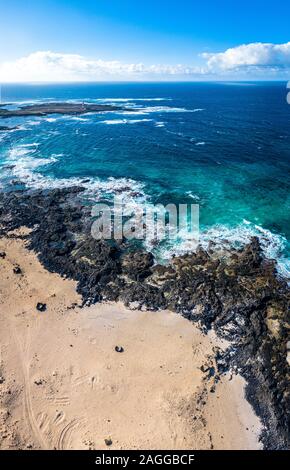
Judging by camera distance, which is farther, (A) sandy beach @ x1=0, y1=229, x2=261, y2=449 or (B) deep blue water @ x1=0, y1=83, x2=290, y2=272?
(B) deep blue water @ x1=0, y1=83, x2=290, y2=272

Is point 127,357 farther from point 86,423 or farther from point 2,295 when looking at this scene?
point 2,295

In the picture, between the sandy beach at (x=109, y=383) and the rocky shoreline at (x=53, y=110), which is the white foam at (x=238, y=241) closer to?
the sandy beach at (x=109, y=383)

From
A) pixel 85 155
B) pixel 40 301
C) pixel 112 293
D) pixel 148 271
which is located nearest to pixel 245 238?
pixel 148 271
